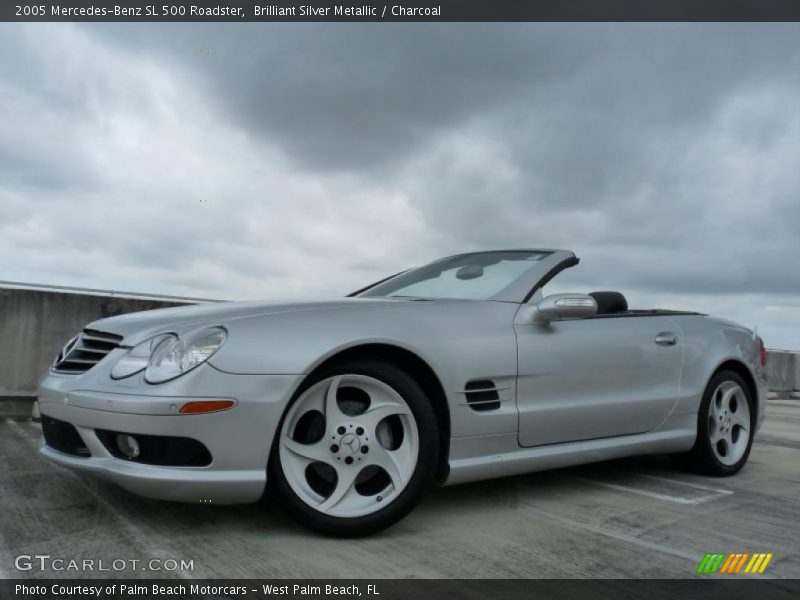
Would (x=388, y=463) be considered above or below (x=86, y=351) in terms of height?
below

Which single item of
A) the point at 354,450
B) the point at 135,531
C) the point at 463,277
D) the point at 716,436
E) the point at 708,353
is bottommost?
the point at 135,531

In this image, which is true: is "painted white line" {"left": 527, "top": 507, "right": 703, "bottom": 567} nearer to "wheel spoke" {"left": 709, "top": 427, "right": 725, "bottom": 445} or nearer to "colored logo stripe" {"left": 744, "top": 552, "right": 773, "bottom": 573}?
"colored logo stripe" {"left": 744, "top": 552, "right": 773, "bottom": 573}

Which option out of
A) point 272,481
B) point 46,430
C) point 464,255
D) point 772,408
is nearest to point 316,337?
point 272,481

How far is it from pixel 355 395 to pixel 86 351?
4.14 feet

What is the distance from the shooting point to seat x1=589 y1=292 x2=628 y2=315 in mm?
4441

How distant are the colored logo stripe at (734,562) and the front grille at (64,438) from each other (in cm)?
258

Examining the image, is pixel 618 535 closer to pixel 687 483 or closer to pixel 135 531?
pixel 687 483

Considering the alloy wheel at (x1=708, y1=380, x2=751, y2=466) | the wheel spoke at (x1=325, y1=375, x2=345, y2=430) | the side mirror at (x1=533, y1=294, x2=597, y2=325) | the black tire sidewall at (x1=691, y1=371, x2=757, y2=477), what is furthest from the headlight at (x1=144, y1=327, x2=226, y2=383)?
the alloy wheel at (x1=708, y1=380, x2=751, y2=466)

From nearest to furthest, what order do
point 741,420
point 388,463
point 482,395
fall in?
1. point 388,463
2. point 482,395
3. point 741,420

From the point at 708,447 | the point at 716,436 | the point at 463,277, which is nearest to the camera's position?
the point at 463,277

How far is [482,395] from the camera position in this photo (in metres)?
3.41

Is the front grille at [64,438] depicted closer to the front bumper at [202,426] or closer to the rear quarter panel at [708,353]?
the front bumper at [202,426]

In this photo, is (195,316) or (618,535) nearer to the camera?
(195,316)

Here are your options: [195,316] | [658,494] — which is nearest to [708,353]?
[658,494]
